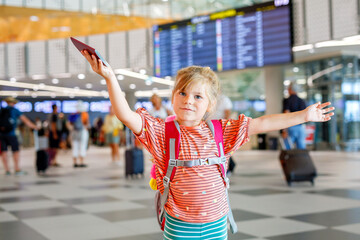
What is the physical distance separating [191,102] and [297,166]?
5986 mm

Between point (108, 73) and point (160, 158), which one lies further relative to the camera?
point (160, 158)

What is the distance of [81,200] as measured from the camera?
6.57 meters

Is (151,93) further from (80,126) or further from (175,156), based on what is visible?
(175,156)

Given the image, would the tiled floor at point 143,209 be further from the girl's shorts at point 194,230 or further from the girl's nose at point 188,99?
the girl's nose at point 188,99

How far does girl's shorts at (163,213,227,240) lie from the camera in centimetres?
220

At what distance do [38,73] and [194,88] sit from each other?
70.5 feet

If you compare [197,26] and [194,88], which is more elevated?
[197,26]

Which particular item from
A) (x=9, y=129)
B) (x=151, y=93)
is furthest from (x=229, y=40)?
(x=151, y=93)

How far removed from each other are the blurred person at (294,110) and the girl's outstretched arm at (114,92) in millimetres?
6944

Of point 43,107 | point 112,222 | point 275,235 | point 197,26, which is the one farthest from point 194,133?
point 43,107

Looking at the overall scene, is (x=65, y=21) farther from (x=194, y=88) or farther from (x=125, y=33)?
(x=194, y=88)

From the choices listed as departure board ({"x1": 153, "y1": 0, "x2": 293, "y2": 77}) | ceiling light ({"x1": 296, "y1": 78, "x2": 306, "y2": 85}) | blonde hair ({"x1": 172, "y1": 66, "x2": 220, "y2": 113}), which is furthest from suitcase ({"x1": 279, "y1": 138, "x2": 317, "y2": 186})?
ceiling light ({"x1": 296, "y1": 78, "x2": 306, "y2": 85})

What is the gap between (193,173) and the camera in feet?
7.23

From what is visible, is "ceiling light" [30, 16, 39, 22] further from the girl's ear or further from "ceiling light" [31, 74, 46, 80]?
the girl's ear
